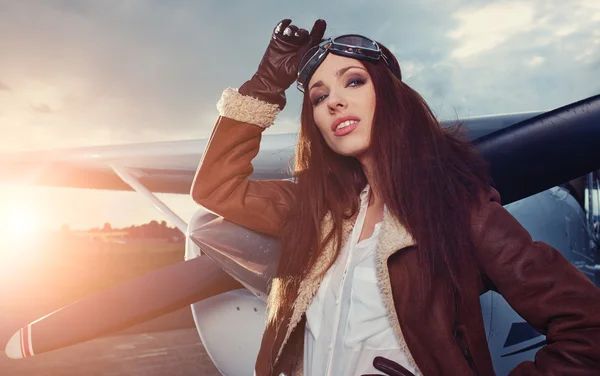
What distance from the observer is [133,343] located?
6078 millimetres

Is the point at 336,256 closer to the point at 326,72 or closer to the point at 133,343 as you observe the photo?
the point at 326,72

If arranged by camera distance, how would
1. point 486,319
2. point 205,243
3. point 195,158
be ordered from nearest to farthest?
point 205,243
point 486,319
point 195,158

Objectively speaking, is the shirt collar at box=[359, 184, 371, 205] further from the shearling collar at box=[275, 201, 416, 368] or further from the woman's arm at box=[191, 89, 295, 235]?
the woman's arm at box=[191, 89, 295, 235]

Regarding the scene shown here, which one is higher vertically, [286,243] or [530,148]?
[530,148]

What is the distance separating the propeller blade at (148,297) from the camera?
2244 mm

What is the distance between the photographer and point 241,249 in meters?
1.82

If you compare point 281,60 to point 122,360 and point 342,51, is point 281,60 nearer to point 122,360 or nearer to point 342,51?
point 342,51

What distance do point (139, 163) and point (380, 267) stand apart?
366cm

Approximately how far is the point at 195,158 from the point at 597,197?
12.1 feet

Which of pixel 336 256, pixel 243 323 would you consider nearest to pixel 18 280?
pixel 243 323

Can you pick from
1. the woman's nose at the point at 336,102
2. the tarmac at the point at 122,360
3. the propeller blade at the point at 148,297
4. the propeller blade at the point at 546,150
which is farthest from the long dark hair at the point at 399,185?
the tarmac at the point at 122,360


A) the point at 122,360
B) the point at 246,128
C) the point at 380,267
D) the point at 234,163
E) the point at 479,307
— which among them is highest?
the point at 246,128

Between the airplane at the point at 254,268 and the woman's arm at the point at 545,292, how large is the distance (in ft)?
2.74

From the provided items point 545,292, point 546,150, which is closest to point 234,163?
point 545,292
